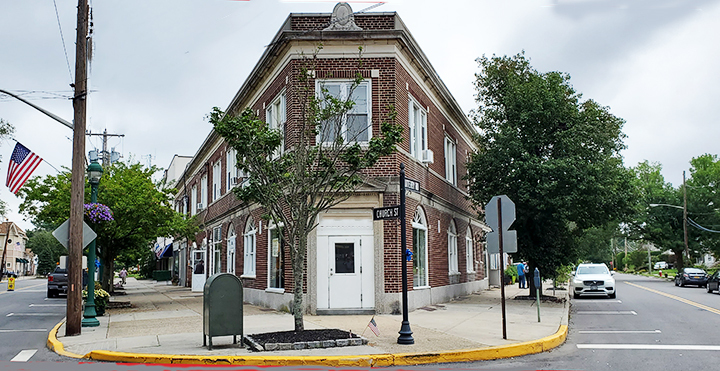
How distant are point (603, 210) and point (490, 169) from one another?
398 centimetres

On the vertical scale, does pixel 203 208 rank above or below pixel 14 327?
above

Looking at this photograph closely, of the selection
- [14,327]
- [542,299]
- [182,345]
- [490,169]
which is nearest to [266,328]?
[182,345]

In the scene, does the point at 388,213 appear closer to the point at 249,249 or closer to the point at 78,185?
the point at 78,185

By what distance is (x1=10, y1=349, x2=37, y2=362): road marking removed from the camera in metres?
9.94

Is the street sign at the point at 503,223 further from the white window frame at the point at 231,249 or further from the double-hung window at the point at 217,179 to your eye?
the double-hung window at the point at 217,179

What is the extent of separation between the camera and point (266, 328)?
Answer: 1280cm

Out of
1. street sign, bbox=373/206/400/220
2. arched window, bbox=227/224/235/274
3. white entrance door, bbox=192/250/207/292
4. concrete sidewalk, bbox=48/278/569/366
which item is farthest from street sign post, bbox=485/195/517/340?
white entrance door, bbox=192/250/207/292

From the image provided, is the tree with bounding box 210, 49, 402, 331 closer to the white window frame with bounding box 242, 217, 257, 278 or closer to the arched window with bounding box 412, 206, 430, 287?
the arched window with bounding box 412, 206, 430, 287

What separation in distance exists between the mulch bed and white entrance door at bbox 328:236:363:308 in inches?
190

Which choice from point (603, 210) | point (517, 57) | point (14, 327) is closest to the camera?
point (14, 327)

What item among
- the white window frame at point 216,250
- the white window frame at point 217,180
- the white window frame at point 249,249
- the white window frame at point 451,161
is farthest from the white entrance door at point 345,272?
the white window frame at point 217,180

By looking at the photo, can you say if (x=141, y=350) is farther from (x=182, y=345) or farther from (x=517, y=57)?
(x=517, y=57)

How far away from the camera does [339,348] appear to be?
9.91m

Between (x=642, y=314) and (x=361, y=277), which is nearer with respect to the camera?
(x=361, y=277)
